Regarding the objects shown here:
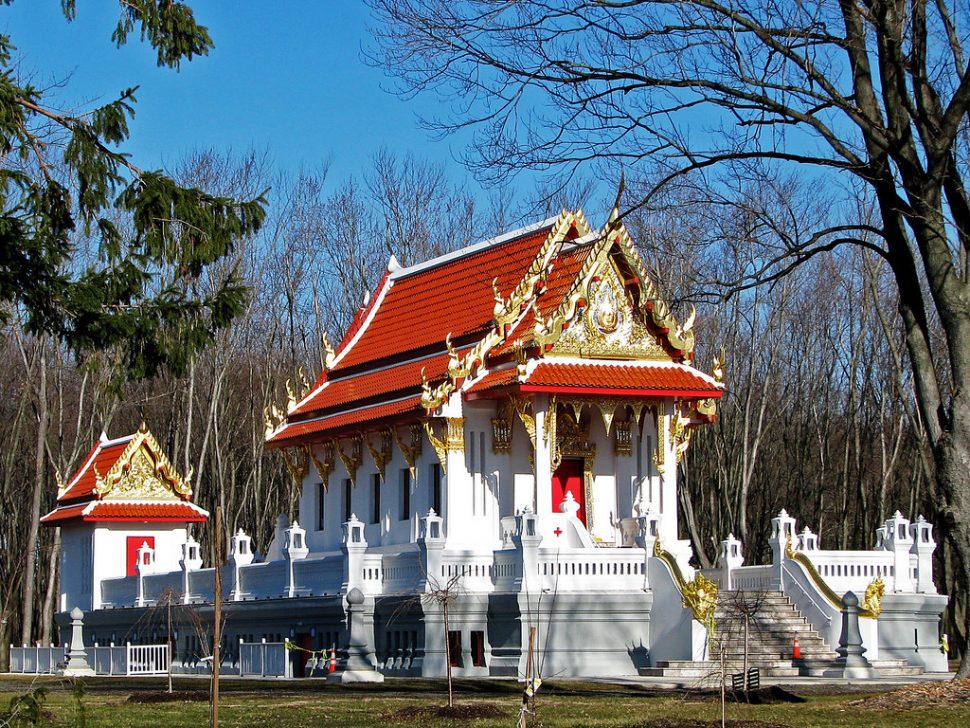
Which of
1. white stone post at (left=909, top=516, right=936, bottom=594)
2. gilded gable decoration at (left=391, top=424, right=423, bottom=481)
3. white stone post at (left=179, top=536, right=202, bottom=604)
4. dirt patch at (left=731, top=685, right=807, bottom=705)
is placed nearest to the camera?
dirt patch at (left=731, top=685, right=807, bottom=705)

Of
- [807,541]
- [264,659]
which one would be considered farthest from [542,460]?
[264,659]

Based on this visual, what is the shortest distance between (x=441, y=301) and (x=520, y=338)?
6549 millimetres

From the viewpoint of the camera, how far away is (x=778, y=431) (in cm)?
6028

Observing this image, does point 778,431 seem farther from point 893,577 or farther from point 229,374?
point 893,577

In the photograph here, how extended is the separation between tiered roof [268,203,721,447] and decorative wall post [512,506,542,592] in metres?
3.18

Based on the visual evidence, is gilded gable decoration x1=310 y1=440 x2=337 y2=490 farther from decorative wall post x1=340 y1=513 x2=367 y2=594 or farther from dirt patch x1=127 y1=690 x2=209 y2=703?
dirt patch x1=127 y1=690 x2=209 y2=703

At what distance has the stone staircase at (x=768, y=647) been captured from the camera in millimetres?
27688

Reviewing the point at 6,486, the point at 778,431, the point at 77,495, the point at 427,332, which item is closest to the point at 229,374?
the point at 6,486

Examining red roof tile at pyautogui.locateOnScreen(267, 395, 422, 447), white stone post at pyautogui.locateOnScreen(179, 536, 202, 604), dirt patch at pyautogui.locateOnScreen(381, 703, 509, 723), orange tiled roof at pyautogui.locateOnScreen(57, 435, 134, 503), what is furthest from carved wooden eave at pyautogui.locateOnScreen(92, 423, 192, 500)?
Answer: dirt patch at pyautogui.locateOnScreen(381, 703, 509, 723)

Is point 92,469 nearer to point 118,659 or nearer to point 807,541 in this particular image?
point 118,659

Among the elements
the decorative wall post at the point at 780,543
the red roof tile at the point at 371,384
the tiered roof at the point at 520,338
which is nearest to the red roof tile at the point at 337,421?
the tiered roof at the point at 520,338

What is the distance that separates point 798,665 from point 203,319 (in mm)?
14227

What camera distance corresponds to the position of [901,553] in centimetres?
3188

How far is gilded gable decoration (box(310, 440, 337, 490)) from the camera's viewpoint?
132 feet
